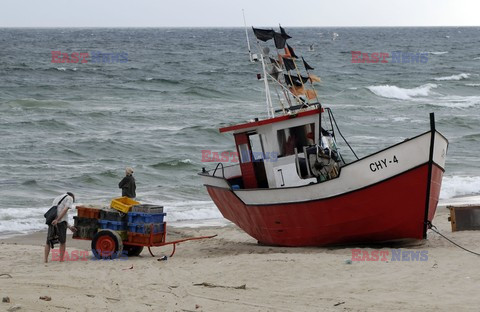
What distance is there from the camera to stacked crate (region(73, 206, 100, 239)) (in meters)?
14.5

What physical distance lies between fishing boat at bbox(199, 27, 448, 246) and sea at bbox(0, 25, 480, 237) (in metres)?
1.70

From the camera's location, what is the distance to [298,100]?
1564cm

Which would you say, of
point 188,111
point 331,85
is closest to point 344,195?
point 188,111

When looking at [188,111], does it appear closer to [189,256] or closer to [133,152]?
[133,152]

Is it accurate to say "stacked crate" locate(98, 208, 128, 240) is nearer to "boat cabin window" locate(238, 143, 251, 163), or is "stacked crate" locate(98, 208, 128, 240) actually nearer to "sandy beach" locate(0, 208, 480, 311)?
"sandy beach" locate(0, 208, 480, 311)

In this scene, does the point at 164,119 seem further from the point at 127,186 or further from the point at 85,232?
the point at 85,232

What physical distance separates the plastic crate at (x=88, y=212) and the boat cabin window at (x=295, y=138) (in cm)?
348

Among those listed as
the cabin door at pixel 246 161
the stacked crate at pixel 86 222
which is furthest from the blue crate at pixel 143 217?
the cabin door at pixel 246 161

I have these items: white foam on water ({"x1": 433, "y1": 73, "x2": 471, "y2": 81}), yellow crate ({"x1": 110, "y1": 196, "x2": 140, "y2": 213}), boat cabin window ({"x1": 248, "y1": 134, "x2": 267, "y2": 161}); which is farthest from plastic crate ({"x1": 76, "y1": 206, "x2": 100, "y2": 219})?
white foam on water ({"x1": 433, "y1": 73, "x2": 471, "y2": 81})

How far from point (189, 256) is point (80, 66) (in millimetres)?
55677

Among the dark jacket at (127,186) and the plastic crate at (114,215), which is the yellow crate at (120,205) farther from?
the dark jacket at (127,186)

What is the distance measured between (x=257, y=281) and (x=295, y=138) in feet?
13.6

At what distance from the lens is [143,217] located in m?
14.3

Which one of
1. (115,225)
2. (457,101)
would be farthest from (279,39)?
(457,101)
